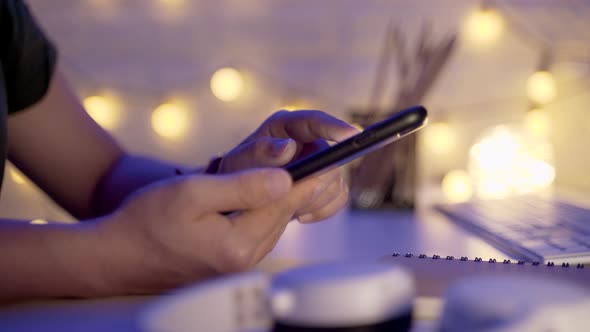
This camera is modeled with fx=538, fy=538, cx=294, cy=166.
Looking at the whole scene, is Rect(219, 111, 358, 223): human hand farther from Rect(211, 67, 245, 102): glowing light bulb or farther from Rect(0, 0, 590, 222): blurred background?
Rect(211, 67, 245, 102): glowing light bulb

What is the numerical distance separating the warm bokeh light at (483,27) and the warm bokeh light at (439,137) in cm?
21

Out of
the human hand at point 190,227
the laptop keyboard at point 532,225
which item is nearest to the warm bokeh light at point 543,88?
the laptop keyboard at point 532,225

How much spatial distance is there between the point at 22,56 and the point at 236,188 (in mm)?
466

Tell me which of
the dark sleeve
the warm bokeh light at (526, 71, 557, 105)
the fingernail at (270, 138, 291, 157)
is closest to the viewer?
the fingernail at (270, 138, 291, 157)

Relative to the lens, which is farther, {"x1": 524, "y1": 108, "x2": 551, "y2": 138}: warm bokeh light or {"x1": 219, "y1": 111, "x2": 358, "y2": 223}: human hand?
{"x1": 524, "y1": 108, "x2": 551, "y2": 138}: warm bokeh light

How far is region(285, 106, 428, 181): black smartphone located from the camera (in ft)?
1.29

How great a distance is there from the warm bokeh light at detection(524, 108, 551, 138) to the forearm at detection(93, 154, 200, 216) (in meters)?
0.82

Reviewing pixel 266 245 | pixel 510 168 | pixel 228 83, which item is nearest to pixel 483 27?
pixel 510 168

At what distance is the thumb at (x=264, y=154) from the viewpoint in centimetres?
51

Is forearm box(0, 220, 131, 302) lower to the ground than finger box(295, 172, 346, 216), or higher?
lower

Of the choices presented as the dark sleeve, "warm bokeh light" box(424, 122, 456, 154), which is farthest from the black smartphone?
"warm bokeh light" box(424, 122, 456, 154)

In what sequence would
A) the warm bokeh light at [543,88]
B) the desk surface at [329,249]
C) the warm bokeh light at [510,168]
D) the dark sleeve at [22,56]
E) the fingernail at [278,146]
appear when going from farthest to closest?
1. the warm bokeh light at [543,88]
2. the warm bokeh light at [510,168]
3. the dark sleeve at [22,56]
4. the fingernail at [278,146]
5. the desk surface at [329,249]

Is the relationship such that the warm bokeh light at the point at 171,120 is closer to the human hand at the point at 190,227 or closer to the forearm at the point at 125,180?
the forearm at the point at 125,180

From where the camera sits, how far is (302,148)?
0.66 metres
